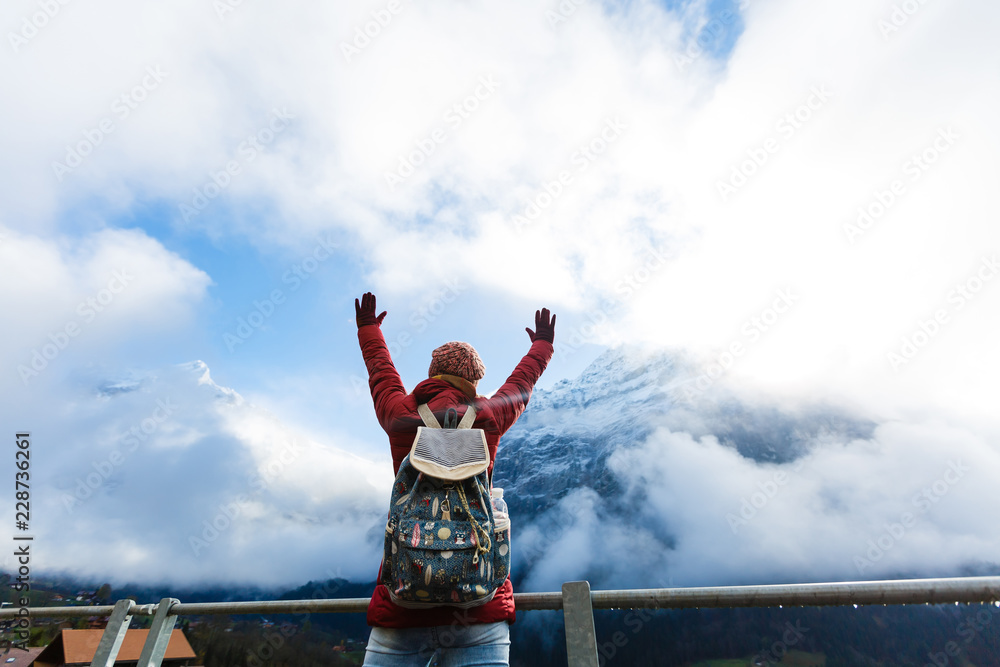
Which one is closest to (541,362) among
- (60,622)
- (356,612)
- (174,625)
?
(356,612)

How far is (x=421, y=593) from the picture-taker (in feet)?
6.98

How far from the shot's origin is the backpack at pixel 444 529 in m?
2.13

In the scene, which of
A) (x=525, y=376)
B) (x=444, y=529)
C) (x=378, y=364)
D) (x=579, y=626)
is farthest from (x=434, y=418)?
(x=579, y=626)

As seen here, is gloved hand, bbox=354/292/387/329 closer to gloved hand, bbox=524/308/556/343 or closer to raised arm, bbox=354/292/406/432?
raised arm, bbox=354/292/406/432

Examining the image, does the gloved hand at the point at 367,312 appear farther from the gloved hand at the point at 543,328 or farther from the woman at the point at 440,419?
the gloved hand at the point at 543,328

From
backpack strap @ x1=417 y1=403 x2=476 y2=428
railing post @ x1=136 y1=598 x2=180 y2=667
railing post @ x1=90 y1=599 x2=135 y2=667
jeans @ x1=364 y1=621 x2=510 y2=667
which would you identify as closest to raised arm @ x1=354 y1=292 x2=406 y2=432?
backpack strap @ x1=417 y1=403 x2=476 y2=428

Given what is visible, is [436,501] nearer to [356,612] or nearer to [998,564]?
[356,612]

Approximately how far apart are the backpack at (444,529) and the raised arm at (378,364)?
42 cm

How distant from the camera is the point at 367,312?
3.53 meters

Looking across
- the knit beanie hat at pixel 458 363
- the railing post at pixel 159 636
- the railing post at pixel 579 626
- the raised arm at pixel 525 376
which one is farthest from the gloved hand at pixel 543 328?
the railing post at pixel 159 636

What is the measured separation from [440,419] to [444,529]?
0.57 m

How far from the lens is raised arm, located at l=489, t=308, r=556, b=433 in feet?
9.21

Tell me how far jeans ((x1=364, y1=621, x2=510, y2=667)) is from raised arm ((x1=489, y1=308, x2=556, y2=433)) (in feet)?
3.28

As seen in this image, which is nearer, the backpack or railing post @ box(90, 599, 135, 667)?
the backpack
